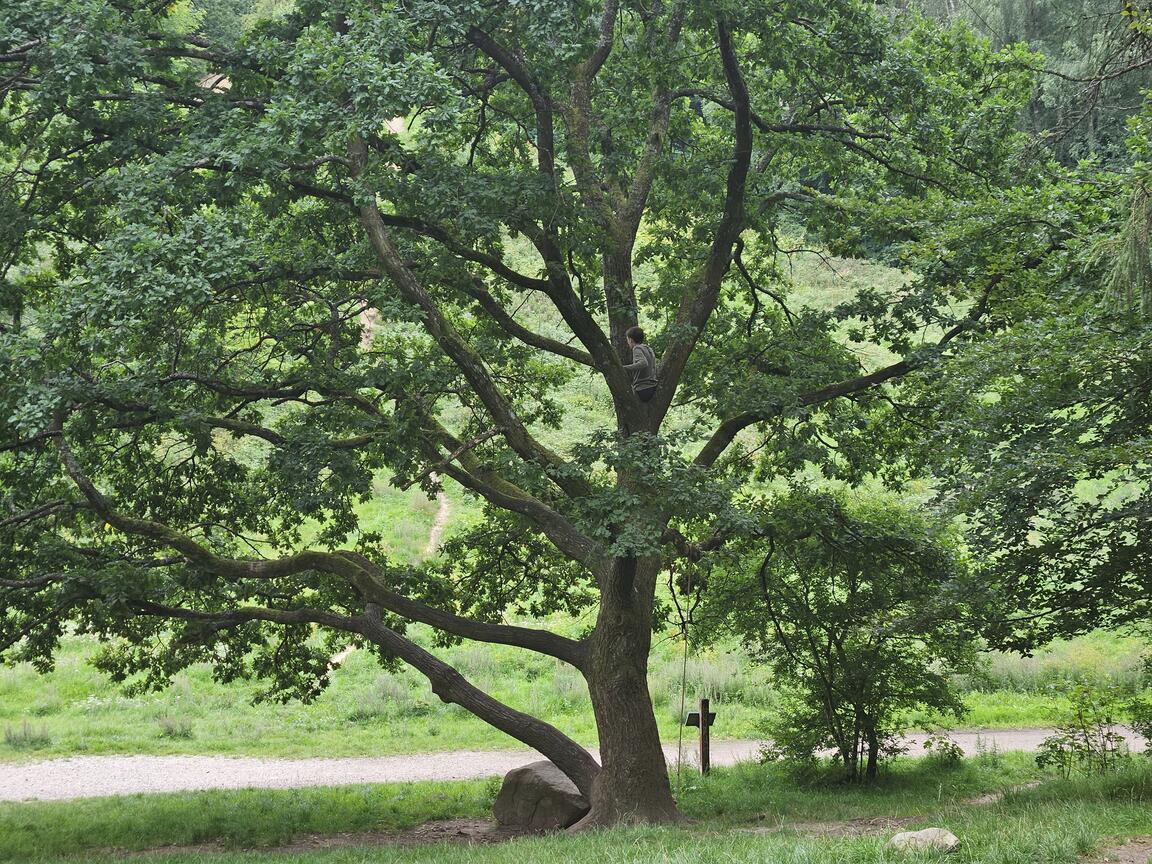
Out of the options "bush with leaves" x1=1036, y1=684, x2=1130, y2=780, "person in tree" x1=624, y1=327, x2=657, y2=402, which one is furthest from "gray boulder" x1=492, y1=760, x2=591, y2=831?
"bush with leaves" x1=1036, y1=684, x2=1130, y2=780

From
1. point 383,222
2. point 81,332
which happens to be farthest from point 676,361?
point 81,332

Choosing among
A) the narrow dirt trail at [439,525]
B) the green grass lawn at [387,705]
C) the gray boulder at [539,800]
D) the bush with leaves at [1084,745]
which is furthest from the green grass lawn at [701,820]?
the narrow dirt trail at [439,525]

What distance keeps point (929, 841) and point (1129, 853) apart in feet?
4.42

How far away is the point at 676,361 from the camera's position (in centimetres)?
1295

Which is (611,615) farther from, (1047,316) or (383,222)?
(1047,316)

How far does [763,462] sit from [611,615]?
4111 mm

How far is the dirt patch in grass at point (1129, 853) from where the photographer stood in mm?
6605

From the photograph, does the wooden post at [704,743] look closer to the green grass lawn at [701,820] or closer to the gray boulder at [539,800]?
the green grass lawn at [701,820]

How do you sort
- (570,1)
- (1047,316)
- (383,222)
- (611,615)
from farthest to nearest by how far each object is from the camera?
(611,615) → (383,222) → (570,1) → (1047,316)

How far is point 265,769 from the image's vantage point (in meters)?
18.2

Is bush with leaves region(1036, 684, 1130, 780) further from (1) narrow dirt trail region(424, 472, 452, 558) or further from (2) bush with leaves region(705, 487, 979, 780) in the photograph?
(1) narrow dirt trail region(424, 472, 452, 558)

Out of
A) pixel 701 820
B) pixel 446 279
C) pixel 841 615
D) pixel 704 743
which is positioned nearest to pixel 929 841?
pixel 701 820

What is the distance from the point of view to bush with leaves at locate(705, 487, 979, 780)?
13.6m

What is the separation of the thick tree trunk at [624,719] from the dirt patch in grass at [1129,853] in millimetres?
5472
